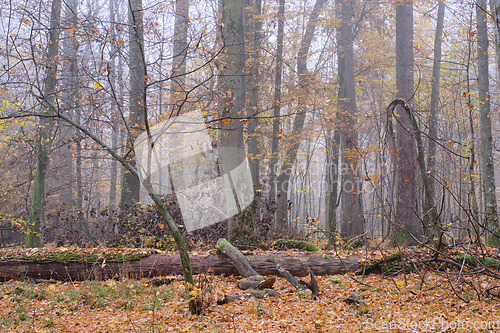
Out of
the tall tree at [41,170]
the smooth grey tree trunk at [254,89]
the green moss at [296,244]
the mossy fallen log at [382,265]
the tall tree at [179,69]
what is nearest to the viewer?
the tall tree at [179,69]

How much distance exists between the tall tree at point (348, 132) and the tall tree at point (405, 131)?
2088 millimetres

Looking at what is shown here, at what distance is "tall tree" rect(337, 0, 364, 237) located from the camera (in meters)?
11.4

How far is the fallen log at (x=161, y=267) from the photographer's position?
6.07 meters

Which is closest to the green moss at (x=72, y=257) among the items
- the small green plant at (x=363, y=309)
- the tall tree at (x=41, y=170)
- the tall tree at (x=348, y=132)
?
the tall tree at (x=41, y=170)

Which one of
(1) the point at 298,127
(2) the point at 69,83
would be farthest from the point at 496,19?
(2) the point at 69,83

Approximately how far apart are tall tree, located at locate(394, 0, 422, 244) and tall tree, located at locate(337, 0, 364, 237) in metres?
2.09

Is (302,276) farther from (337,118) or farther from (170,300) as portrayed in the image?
(337,118)

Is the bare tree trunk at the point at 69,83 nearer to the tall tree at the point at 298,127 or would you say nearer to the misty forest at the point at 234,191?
the misty forest at the point at 234,191

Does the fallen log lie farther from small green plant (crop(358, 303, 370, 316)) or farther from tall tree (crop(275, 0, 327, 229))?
tall tree (crop(275, 0, 327, 229))

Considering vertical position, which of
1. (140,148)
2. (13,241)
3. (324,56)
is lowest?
(13,241)

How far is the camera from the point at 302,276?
6.12 meters

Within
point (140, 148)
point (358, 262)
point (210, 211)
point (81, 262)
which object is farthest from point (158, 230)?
point (358, 262)

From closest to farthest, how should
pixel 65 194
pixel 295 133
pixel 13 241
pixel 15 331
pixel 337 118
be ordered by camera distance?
pixel 15 331 → pixel 13 241 → pixel 337 118 → pixel 295 133 → pixel 65 194

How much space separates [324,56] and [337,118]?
6899 millimetres
